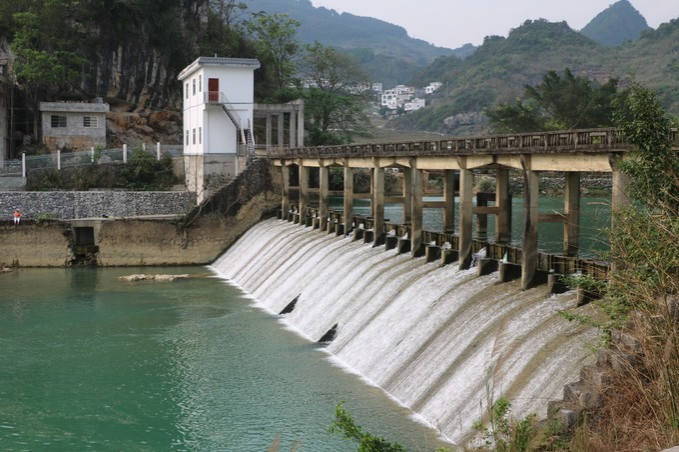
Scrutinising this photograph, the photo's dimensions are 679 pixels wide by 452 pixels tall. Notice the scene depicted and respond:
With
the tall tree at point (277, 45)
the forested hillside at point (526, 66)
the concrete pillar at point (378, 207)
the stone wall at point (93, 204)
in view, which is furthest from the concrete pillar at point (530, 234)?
the forested hillside at point (526, 66)

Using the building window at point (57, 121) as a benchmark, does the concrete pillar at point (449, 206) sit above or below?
below

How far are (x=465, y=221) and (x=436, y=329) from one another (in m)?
4.71

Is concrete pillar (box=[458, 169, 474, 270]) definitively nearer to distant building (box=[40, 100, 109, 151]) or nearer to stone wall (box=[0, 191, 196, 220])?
stone wall (box=[0, 191, 196, 220])

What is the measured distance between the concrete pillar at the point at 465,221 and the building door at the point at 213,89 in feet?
81.3

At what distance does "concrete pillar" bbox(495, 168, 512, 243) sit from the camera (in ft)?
78.6

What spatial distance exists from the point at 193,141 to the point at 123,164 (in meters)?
4.10

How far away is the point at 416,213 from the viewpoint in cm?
2603

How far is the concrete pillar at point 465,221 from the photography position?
21812mm

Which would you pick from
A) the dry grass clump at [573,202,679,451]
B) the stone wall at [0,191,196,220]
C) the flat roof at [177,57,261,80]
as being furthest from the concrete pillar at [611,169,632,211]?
the flat roof at [177,57,261,80]

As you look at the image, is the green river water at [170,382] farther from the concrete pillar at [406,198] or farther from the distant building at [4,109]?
the distant building at [4,109]

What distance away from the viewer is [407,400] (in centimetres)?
1703

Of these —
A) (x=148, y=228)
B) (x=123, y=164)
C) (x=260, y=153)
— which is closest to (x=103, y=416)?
(x=148, y=228)

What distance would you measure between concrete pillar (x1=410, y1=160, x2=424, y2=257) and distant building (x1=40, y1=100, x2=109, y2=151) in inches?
1197

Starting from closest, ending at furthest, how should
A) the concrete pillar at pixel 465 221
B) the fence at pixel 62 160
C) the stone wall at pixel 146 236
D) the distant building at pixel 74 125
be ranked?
the concrete pillar at pixel 465 221 < the stone wall at pixel 146 236 < the fence at pixel 62 160 < the distant building at pixel 74 125
